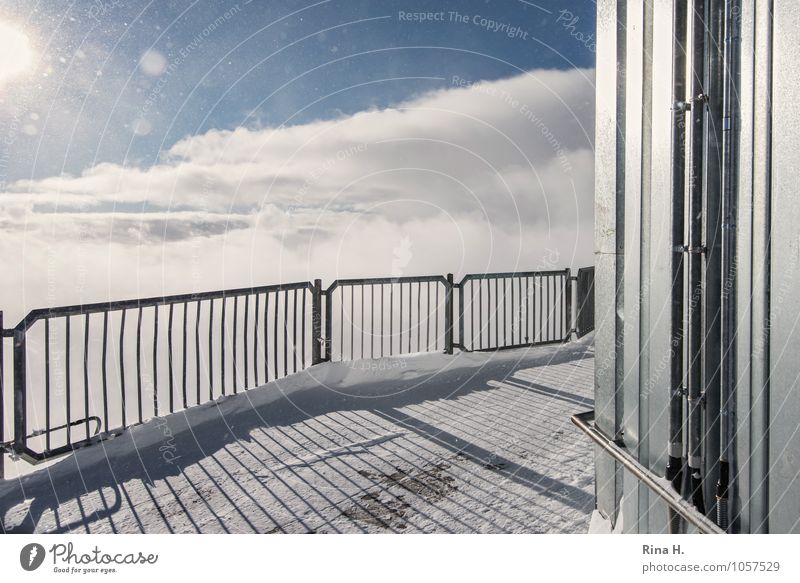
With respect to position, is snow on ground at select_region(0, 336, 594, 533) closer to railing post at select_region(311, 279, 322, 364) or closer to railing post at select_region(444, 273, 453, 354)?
railing post at select_region(311, 279, 322, 364)

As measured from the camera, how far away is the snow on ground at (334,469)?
10.0 ft

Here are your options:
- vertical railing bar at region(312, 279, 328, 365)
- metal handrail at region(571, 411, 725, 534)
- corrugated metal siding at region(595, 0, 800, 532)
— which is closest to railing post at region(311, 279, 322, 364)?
vertical railing bar at region(312, 279, 328, 365)

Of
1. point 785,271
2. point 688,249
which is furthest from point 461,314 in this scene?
point 785,271

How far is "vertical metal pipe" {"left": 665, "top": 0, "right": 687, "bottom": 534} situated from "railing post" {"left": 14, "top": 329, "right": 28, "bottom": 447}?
517 centimetres

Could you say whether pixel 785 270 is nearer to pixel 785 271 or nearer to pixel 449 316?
pixel 785 271

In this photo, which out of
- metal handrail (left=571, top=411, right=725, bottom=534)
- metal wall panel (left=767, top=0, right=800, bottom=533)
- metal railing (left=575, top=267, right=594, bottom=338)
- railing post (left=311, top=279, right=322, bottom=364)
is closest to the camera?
metal wall panel (left=767, top=0, right=800, bottom=533)

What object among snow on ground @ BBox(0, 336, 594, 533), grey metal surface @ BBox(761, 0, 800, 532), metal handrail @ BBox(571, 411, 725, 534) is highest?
grey metal surface @ BBox(761, 0, 800, 532)

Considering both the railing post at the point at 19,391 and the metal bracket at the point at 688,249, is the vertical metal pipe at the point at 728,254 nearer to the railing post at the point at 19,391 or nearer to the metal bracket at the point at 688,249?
the metal bracket at the point at 688,249

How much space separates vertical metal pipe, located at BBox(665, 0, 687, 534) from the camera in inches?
80.3

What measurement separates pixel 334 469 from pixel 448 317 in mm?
4707

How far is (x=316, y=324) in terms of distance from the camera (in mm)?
7059

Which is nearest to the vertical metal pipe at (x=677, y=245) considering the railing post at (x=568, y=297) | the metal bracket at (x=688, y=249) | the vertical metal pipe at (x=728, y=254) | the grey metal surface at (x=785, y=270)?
the metal bracket at (x=688, y=249)
